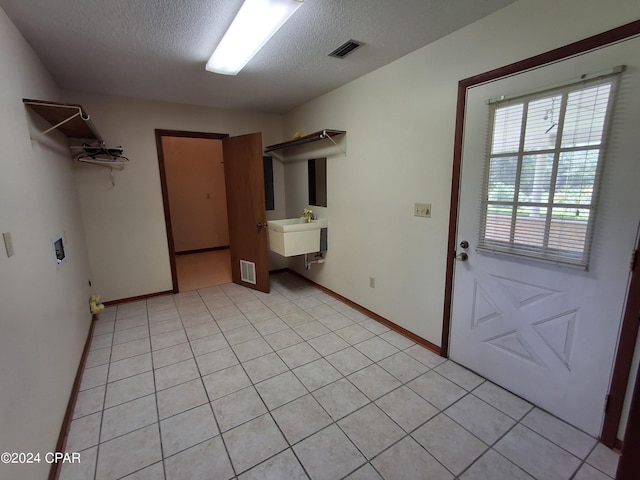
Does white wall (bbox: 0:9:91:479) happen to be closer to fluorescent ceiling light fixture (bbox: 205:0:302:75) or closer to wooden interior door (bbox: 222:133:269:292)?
fluorescent ceiling light fixture (bbox: 205:0:302:75)

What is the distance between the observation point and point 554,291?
1.68m

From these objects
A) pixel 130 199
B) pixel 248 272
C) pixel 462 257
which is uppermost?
pixel 130 199

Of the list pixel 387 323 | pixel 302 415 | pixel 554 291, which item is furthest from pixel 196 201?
pixel 554 291

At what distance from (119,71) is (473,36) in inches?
114

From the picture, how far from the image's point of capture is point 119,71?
2549 mm

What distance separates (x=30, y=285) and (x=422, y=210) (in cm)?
257

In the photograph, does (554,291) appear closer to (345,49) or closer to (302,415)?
(302,415)

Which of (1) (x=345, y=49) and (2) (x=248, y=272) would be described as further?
(2) (x=248, y=272)

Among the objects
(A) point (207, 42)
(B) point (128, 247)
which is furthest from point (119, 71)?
(B) point (128, 247)

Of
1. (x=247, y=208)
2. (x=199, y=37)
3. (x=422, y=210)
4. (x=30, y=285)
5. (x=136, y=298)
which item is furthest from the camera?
(x=247, y=208)

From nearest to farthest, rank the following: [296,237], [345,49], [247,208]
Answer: [345,49]
[296,237]
[247,208]

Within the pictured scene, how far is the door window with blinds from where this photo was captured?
147 centimetres

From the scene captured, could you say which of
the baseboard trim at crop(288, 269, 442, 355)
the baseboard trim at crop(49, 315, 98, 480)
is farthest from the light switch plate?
the baseboard trim at crop(288, 269, 442, 355)

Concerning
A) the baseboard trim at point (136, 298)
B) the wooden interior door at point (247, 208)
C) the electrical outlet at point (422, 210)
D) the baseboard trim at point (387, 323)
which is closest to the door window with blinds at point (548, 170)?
the electrical outlet at point (422, 210)
